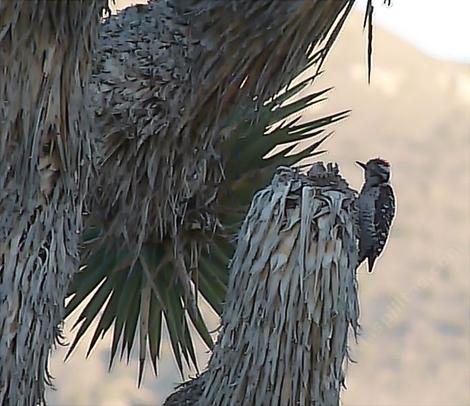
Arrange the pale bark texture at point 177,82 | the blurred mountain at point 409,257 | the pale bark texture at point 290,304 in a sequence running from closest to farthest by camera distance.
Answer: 1. the pale bark texture at point 290,304
2. the pale bark texture at point 177,82
3. the blurred mountain at point 409,257

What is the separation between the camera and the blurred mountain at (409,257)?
111 ft

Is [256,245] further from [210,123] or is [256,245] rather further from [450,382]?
[450,382]

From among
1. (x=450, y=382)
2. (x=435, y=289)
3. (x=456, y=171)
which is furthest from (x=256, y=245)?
(x=456, y=171)

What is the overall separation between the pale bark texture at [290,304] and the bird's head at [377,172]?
5.35 ft

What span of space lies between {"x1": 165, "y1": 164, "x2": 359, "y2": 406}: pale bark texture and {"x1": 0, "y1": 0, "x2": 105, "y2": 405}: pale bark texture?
22.9 inches

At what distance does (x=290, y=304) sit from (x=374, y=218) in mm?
1432

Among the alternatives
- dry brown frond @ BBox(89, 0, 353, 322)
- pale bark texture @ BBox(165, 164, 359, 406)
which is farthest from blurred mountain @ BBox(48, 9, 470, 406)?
pale bark texture @ BBox(165, 164, 359, 406)

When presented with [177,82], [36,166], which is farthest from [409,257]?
[36,166]

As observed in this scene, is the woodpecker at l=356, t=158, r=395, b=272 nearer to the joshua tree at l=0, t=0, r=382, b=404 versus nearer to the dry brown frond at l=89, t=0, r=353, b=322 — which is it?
the joshua tree at l=0, t=0, r=382, b=404

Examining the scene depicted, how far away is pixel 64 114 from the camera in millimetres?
3266

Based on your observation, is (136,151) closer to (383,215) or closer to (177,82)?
(177,82)

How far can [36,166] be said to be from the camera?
324cm

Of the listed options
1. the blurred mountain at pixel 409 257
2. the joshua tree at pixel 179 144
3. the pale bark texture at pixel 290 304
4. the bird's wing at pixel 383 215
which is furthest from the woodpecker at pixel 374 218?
the blurred mountain at pixel 409 257

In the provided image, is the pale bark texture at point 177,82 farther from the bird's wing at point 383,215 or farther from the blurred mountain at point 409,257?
the blurred mountain at point 409,257
